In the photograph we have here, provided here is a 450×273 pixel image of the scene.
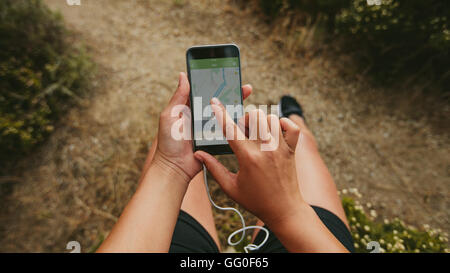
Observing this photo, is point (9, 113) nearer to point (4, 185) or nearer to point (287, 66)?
point (4, 185)

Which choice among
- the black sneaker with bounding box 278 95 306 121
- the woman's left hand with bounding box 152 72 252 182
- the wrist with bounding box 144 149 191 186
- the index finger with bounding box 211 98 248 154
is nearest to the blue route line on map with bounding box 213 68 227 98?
the woman's left hand with bounding box 152 72 252 182

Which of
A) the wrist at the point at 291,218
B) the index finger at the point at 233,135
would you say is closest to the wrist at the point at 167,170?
the index finger at the point at 233,135

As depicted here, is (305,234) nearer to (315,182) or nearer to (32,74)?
(315,182)

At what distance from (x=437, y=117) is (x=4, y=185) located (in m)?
4.25

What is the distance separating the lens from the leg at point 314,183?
1.56 m

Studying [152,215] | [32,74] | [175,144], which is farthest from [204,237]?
[32,74]

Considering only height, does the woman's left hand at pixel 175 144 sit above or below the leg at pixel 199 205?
above

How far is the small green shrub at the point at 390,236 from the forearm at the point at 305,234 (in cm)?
96

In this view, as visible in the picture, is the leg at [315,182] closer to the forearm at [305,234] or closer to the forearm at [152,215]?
the forearm at [305,234]

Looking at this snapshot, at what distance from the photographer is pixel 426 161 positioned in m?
2.25

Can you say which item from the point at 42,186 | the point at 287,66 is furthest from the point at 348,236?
the point at 42,186

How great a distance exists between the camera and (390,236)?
69.1 inches

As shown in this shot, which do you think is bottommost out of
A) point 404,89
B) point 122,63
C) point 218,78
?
point 404,89

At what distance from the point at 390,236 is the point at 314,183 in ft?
2.53
